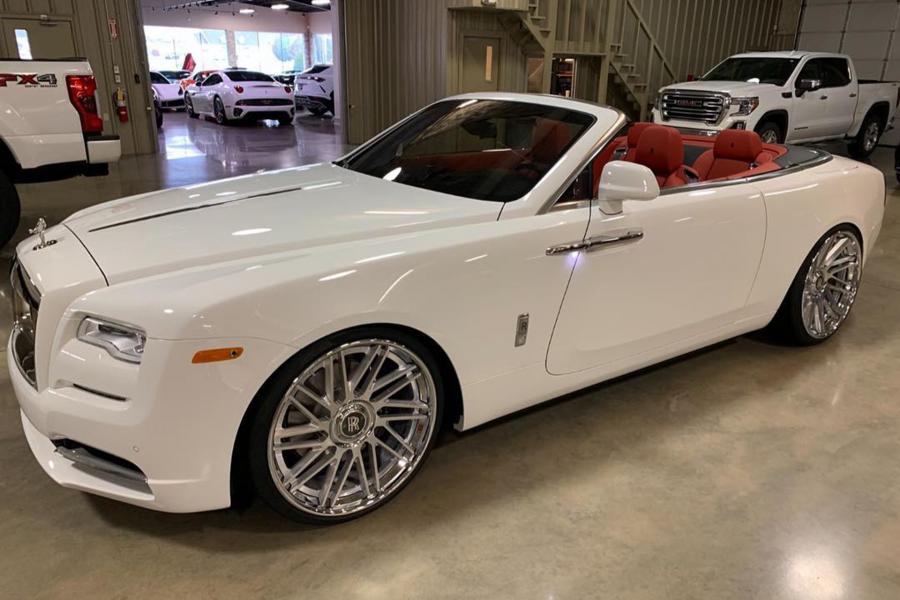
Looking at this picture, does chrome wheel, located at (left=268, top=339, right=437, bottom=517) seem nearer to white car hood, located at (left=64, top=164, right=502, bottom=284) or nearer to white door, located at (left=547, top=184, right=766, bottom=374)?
white car hood, located at (left=64, top=164, right=502, bottom=284)

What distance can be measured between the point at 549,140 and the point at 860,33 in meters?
15.9

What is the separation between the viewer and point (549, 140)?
2848mm

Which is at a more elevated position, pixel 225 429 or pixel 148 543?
pixel 225 429

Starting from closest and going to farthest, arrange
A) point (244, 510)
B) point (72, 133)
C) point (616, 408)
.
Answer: point (244, 510) < point (616, 408) < point (72, 133)

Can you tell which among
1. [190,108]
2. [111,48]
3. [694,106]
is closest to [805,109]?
[694,106]

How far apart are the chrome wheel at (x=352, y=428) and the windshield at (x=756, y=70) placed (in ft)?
32.9

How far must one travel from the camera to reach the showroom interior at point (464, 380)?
6.66 feet

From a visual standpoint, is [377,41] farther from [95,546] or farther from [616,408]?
[95,546]

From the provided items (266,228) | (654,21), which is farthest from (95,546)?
(654,21)

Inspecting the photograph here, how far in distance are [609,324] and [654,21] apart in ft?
A: 43.9

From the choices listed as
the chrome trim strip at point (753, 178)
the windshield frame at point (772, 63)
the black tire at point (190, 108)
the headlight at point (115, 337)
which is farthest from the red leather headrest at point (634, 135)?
the black tire at point (190, 108)

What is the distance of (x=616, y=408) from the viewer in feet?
10.8

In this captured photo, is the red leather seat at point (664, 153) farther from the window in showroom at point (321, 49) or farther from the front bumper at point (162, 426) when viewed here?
the window in showroom at point (321, 49)

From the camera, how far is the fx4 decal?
5055 millimetres
